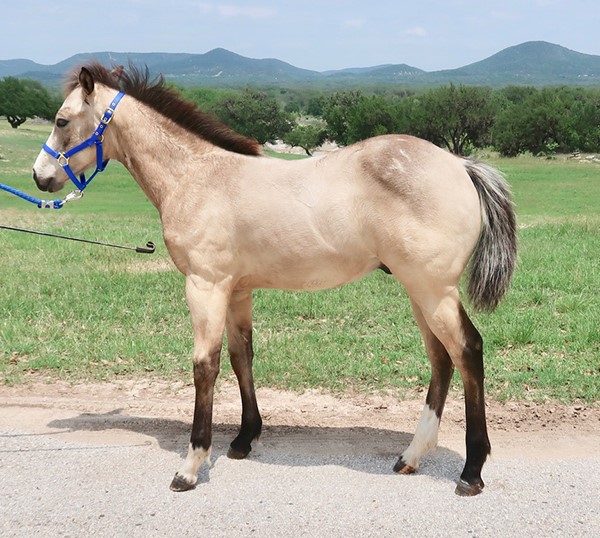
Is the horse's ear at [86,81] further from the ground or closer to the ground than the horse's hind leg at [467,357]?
further from the ground

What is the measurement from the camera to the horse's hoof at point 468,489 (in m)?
4.01

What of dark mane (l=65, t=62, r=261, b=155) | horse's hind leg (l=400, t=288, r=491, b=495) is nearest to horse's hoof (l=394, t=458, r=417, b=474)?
horse's hind leg (l=400, t=288, r=491, b=495)

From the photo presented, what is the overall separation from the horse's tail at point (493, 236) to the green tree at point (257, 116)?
58226 mm

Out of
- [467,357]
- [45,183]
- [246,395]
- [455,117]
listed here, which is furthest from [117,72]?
[455,117]

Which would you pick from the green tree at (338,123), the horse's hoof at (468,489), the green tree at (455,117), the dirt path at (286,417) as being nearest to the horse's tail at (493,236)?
the horse's hoof at (468,489)

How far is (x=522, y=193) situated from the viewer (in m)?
24.2

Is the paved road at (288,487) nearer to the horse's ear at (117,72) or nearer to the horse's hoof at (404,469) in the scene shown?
the horse's hoof at (404,469)

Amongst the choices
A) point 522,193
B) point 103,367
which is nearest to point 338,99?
point 522,193

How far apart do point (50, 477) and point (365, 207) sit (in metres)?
2.54

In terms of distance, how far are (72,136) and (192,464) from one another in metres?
2.22

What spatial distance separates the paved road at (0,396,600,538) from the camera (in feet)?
Result: 12.2

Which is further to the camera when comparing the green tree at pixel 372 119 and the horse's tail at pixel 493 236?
the green tree at pixel 372 119

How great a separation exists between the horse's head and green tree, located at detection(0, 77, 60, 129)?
6243cm

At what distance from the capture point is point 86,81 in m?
4.39
